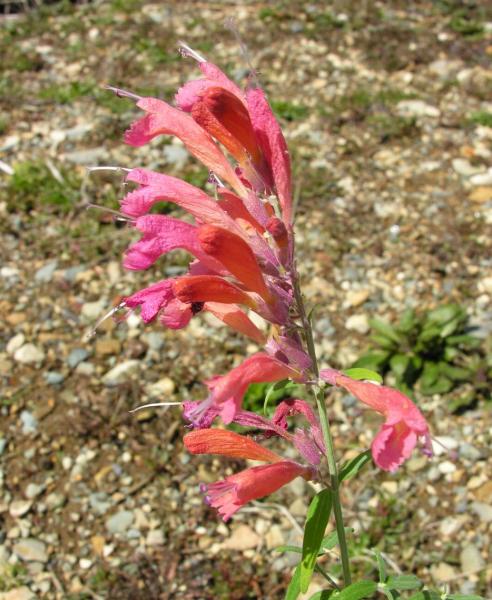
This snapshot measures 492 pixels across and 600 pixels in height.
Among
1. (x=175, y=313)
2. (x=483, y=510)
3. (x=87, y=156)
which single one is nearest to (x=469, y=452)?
(x=483, y=510)

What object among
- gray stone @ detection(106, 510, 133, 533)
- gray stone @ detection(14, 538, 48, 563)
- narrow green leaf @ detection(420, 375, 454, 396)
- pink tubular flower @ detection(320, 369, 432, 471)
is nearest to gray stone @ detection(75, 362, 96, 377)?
gray stone @ detection(106, 510, 133, 533)

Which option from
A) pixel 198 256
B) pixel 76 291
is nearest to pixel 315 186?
pixel 76 291

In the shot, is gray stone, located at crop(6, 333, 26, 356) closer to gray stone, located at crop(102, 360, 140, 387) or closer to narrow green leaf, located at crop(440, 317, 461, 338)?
gray stone, located at crop(102, 360, 140, 387)

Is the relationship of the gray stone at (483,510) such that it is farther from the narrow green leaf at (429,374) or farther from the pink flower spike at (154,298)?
the pink flower spike at (154,298)

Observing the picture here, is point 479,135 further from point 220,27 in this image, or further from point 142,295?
point 142,295

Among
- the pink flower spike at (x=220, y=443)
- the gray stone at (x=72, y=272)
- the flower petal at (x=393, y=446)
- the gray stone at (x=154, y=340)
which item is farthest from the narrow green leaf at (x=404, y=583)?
the gray stone at (x=72, y=272)

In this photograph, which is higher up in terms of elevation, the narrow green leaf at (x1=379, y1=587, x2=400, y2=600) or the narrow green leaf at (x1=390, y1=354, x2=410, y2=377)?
Result: the narrow green leaf at (x1=379, y1=587, x2=400, y2=600)

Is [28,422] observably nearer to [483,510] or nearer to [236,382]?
[483,510]
